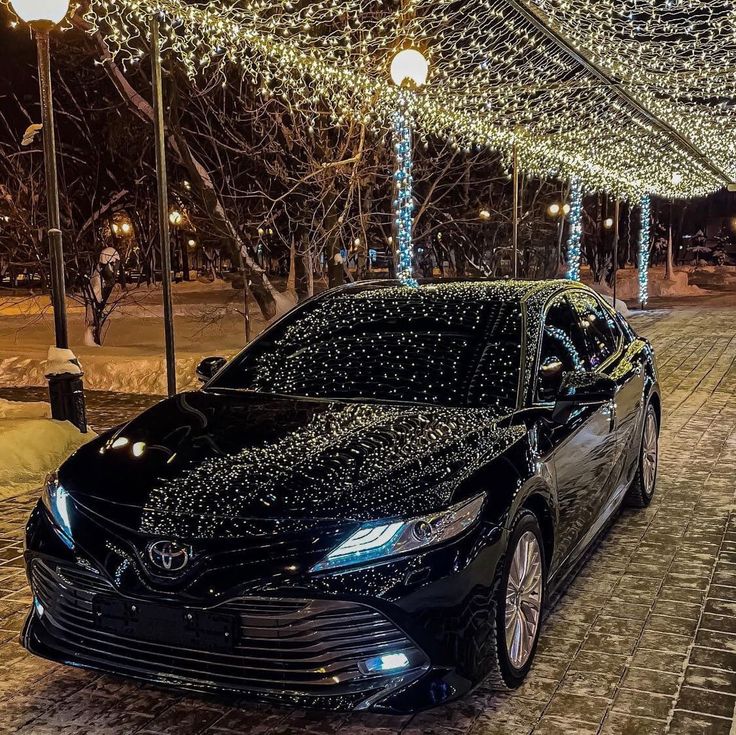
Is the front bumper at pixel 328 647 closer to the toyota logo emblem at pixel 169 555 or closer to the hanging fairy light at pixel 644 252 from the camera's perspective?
the toyota logo emblem at pixel 169 555

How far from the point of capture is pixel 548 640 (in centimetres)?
430

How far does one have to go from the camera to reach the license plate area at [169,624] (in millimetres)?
3139

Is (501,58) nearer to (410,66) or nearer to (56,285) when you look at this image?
(410,66)

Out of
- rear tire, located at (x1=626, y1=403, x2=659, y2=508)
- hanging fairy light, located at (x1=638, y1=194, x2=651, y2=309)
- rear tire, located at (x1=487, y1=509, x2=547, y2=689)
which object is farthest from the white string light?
hanging fairy light, located at (x1=638, y1=194, x2=651, y2=309)

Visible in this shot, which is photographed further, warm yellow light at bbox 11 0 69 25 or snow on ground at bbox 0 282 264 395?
snow on ground at bbox 0 282 264 395

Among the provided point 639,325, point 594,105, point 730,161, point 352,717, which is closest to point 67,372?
point 352,717

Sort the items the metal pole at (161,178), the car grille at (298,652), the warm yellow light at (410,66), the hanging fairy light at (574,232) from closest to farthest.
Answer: the car grille at (298,652) → the warm yellow light at (410,66) → the metal pole at (161,178) → the hanging fairy light at (574,232)

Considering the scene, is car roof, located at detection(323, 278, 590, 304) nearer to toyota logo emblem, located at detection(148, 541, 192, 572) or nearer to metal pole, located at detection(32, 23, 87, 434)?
toyota logo emblem, located at detection(148, 541, 192, 572)

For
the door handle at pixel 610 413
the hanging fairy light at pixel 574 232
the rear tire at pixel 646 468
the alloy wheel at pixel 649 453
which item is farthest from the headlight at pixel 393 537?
the hanging fairy light at pixel 574 232

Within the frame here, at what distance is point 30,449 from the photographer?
7434 mm

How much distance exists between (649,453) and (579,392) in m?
2.44

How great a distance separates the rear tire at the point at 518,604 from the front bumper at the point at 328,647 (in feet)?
0.85

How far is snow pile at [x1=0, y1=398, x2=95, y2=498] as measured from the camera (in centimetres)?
706

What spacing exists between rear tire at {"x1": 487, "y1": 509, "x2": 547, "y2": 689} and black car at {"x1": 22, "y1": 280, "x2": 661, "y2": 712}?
13 millimetres
